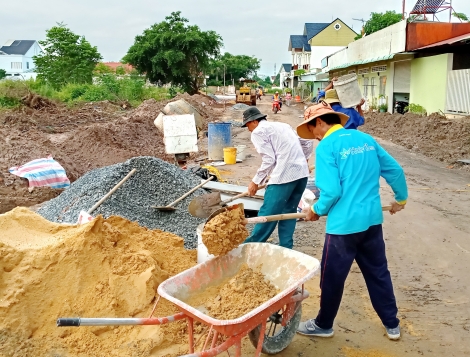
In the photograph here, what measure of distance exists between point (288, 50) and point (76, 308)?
3223 inches

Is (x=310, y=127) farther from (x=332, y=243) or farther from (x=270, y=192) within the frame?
(x=270, y=192)

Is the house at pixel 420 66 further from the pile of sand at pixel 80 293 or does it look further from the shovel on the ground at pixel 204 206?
the pile of sand at pixel 80 293

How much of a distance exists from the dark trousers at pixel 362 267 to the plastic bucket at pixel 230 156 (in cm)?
807

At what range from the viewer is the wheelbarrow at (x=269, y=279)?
9.16 feet

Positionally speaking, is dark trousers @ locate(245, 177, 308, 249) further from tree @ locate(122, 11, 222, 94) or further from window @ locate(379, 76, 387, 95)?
tree @ locate(122, 11, 222, 94)

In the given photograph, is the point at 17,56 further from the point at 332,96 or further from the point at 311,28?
the point at 332,96

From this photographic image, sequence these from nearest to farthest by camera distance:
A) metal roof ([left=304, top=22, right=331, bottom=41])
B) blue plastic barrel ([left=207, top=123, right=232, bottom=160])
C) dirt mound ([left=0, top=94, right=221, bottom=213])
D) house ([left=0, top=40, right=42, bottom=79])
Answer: dirt mound ([left=0, top=94, right=221, bottom=213]), blue plastic barrel ([left=207, top=123, right=232, bottom=160]), metal roof ([left=304, top=22, right=331, bottom=41]), house ([left=0, top=40, right=42, bottom=79])

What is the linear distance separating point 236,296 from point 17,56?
338ft

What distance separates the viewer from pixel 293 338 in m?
3.69

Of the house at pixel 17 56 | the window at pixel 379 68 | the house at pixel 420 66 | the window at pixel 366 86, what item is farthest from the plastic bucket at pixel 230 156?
the house at pixel 17 56

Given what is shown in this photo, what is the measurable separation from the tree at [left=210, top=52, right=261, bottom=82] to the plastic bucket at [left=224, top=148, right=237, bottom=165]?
60632 millimetres

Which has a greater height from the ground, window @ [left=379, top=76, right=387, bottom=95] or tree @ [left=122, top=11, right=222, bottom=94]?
tree @ [left=122, top=11, right=222, bottom=94]

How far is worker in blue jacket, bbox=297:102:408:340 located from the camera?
3.21m

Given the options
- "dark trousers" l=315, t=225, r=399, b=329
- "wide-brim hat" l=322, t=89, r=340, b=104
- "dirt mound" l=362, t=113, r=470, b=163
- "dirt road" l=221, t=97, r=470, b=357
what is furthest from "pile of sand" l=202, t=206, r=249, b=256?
"dirt mound" l=362, t=113, r=470, b=163
